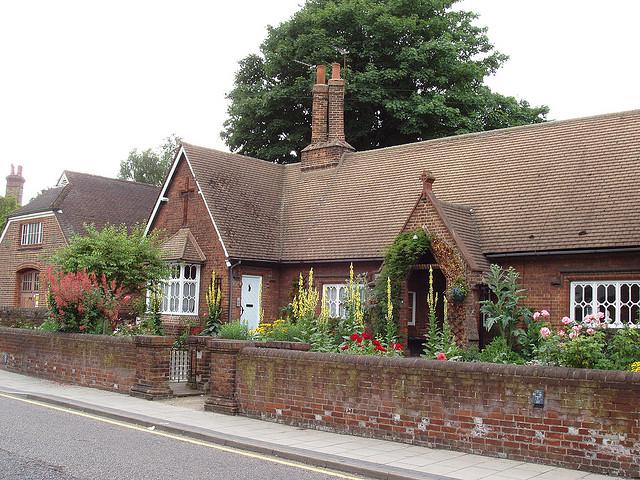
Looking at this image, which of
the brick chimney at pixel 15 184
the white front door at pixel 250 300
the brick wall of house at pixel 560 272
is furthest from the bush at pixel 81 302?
the brick chimney at pixel 15 184

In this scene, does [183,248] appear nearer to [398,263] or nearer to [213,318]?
[213,318]

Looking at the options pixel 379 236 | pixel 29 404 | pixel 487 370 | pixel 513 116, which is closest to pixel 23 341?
pixel 29 404

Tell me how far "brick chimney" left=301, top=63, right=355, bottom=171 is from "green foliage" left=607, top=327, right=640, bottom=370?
16973mm

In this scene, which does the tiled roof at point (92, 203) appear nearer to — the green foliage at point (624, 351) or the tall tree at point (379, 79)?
the tall tree at point (379, 79)

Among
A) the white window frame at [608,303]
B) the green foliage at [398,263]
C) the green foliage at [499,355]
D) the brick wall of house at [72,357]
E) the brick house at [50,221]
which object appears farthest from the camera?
the brick house at [50,221]

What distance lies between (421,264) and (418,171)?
564cm

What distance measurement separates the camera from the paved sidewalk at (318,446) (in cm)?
846

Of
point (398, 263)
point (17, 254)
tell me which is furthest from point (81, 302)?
point (17, 254)

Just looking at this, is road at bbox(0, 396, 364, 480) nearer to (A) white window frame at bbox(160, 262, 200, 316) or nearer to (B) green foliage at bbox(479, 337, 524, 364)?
(B) green foliage at bbox(479, 337, 524, 364)

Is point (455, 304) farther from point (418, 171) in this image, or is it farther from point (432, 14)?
point (432, 14)

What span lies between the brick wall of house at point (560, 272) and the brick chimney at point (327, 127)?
34.4 ft

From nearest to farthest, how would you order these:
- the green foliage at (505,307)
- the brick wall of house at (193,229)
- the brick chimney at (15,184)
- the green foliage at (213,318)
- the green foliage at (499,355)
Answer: the green foliage at (499,355)
the green foliage at (505,307)
the green foliage at (213,318)
the brick wall of house at (193,229)
the brick chimney at (15,184)

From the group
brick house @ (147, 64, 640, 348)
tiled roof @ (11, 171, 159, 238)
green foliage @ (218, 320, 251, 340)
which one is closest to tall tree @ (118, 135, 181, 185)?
tiled roof @ (11, 171, 159, 238)

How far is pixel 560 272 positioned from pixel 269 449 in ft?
34.2
